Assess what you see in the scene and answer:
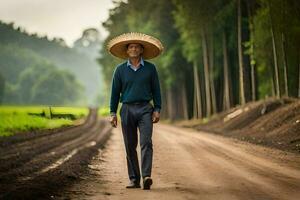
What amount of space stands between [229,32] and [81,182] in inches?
1308

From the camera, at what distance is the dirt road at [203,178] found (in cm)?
809

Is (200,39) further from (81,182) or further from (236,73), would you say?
(81,182)

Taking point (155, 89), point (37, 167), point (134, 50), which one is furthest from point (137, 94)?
point (37, 167)

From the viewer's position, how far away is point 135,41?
29.9 feet

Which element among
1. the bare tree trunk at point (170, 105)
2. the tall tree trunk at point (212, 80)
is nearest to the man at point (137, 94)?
the tall tree trunk at point (212, 80)

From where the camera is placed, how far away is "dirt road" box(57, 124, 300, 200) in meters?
8.09

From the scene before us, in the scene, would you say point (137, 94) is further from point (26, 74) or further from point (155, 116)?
point (26, 74)

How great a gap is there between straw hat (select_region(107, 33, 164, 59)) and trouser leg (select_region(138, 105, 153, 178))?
0.94 metres

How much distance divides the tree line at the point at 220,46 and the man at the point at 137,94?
21.6 metres

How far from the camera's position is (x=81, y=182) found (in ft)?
31.9

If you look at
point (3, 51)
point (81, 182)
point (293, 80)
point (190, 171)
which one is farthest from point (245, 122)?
point (81, 182)

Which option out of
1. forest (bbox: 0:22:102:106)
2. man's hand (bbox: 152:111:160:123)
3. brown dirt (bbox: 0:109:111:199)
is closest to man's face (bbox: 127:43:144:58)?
man's hand (bbox: 152:111:160:123)

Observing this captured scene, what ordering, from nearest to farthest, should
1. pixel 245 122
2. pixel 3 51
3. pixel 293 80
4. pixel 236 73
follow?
1. pixel 3 51
2. pixel 245 122
3. pixel 293 80
4. pixel 236 73

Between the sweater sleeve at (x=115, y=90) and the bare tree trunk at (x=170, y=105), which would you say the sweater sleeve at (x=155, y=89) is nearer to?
the sweater sleeve at (x=115, y=90)
